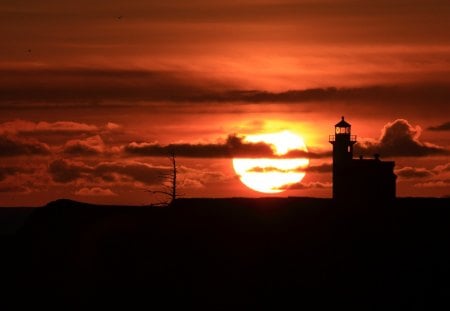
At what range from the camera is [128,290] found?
184 ft

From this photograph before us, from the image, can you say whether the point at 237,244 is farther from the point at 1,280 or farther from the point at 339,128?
the point at 339,128

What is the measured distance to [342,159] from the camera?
86125 millimetres

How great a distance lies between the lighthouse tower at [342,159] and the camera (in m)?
82.9

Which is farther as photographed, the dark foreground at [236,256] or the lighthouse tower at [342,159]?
the lighthouse tower at [342,159]

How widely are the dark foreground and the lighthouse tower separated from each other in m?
17.5

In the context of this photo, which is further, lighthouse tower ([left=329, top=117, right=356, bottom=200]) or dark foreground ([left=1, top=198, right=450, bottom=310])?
lighthouse tower ([left=329, top=117, right=356, bottom=200])

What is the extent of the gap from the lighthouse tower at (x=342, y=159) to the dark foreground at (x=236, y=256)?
57.4 ft

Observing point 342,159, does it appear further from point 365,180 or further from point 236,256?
point 236,256

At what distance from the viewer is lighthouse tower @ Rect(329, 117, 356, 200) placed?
82.9 meters

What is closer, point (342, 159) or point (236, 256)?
point (236, 256)

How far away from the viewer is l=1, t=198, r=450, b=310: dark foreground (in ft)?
180

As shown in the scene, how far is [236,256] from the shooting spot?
58.0m

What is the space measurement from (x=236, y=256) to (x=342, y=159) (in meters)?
29.7

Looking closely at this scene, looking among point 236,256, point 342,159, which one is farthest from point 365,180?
point 236,256
